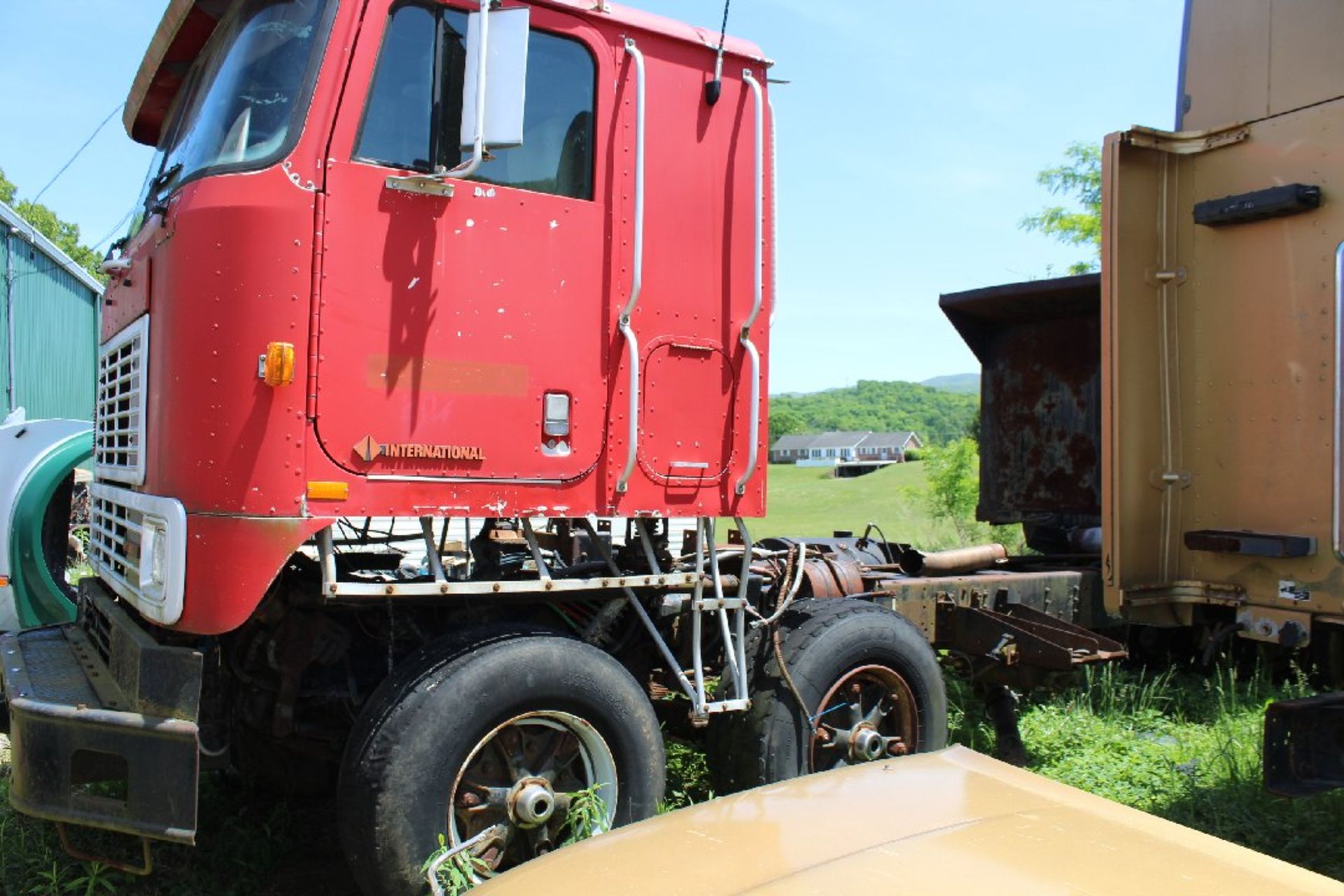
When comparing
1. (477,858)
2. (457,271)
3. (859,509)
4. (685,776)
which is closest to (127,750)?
(477,858)

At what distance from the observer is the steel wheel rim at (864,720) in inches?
→ 185

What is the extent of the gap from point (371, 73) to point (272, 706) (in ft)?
7.84

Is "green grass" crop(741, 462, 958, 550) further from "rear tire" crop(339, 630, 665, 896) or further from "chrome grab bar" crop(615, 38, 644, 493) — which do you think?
"rear tire" crop(339, 630, 665, 896)

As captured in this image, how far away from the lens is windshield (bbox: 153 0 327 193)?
3674 millimetres

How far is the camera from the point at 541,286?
4.02 m

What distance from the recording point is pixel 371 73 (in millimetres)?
3738

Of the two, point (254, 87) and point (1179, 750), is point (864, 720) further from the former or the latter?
point (254, 87)

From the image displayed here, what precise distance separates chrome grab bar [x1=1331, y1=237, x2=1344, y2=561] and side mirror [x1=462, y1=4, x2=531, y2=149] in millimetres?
3325

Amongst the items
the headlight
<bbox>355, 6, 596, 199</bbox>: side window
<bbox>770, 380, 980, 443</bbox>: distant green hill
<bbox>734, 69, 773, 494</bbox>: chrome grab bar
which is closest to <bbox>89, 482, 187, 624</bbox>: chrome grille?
the headlight

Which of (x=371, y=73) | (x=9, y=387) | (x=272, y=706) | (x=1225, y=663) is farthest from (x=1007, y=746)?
(x=9, y=387)

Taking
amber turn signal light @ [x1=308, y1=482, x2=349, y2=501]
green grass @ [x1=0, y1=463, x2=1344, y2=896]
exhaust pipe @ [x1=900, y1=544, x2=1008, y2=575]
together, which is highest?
amber turn signal light @ [x1=308, y1=482, x2=349, y2=501]

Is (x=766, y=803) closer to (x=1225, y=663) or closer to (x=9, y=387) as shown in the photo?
(x=1225, y=663)

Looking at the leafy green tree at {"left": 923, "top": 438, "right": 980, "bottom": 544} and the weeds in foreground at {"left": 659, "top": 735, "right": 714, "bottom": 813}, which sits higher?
the leafy green tree at {"left": 923, "top": 438, "right": 980, "bottom": 544}

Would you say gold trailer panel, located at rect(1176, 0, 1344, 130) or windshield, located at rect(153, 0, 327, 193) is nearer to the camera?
windshield, located at rect(153, 0, 327, 193)
